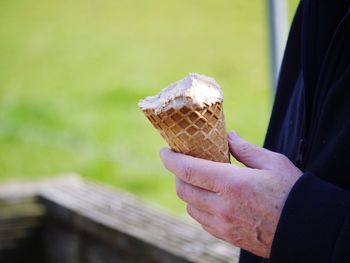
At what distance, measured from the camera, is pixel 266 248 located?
1.22m

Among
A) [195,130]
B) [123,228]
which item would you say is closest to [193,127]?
[195,130]

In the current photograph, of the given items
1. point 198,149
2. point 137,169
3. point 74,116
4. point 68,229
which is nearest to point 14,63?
point 74,116

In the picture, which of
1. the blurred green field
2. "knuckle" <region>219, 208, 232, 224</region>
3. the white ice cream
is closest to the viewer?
"knuckle" <region>219, 208, 232, 224</region>

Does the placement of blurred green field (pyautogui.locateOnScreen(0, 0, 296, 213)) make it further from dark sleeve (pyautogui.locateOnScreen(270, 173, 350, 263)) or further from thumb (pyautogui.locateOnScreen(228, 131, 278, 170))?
dark sleeve (pyautogui.locateOnScreen(270, 173, 350, 263))

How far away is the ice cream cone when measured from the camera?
1.34m

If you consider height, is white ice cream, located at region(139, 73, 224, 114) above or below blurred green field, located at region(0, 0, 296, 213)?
below

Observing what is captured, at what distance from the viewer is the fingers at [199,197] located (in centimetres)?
124

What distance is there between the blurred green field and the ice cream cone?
11.5 feet

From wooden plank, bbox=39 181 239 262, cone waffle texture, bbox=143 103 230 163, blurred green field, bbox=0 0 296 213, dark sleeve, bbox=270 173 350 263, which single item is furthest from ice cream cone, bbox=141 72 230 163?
blurred green field, bbox=0 0 296 213

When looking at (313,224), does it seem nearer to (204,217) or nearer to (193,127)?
(204,217)

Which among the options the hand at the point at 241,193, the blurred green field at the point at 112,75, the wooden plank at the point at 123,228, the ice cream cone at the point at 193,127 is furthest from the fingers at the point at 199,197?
the blurred green field at the point at 112,75

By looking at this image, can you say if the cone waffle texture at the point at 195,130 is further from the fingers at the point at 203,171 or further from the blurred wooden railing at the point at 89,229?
the blurred wooden railing at the point at 89,229

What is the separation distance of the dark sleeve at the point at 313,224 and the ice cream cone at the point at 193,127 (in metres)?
0.27

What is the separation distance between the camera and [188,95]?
4.40 feet
